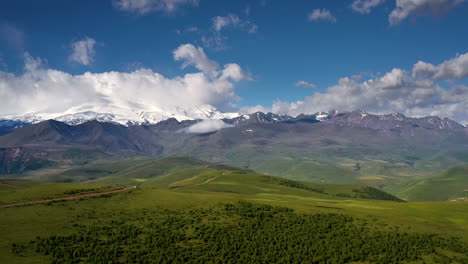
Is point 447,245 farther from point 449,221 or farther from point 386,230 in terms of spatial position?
point 449,221

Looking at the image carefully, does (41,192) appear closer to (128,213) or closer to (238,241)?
(128,213)

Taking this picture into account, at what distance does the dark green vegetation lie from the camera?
197 feet

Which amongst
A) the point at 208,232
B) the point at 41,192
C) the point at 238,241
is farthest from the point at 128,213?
the point at 41,192

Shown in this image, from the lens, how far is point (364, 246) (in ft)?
228

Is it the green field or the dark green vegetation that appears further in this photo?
the green field

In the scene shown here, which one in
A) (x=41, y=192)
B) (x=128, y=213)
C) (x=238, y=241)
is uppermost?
(x=41, y=192)

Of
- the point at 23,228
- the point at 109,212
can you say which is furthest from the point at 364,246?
the point at 23,228

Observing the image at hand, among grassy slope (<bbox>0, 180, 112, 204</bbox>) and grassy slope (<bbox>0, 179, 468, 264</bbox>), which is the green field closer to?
grassy slope (<bbox>0, 179, 468, 264</bbox>)

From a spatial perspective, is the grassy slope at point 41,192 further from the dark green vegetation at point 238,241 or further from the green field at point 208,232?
the dark green vegetation at point 238,241

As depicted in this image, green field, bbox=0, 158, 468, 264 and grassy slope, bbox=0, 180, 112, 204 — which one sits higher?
grassy slope, bbox=0, 180, 112, 204

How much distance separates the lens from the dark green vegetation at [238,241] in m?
60.1

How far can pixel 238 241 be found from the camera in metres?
69.8

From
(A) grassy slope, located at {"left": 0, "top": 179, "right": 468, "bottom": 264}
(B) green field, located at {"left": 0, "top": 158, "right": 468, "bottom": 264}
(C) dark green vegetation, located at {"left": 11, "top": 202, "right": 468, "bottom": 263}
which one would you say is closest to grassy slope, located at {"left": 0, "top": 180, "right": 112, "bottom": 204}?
(B) green field, located at {"left": 0, "top": 158, "right": 468, "bottom": 264}

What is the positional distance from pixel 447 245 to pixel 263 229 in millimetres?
41219
